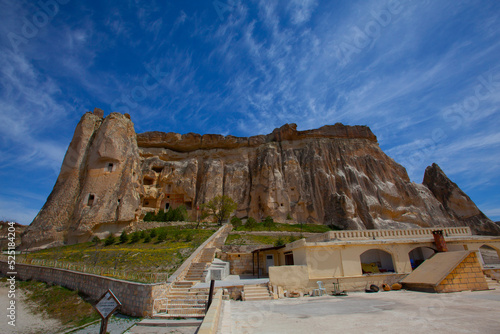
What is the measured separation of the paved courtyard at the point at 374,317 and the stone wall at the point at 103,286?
2.66m

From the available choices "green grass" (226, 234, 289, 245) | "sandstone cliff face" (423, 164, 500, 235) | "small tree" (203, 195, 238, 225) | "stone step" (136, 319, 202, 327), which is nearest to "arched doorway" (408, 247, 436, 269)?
"green grass" (226, 234, 289, 245)

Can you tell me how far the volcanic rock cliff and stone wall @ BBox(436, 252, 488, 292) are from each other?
25.1 m

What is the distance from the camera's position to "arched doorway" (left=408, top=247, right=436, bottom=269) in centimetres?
1491

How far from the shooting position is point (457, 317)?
6.22m

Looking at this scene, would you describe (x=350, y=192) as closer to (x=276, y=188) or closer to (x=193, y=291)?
Result: (x=276, y=188)

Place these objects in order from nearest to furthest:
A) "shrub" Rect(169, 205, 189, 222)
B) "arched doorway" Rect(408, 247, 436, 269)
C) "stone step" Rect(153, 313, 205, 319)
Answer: "stone step" Rect(153, 313, 205, 319), "arched doorway" Rect(408, 247, 436, 269), "shrub" Rect(169, 205, 189, 222)

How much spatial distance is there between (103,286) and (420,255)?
1725 centimetres

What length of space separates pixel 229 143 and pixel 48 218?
29674 millimetres

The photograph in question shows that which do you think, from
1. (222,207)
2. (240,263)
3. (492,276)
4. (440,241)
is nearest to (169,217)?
(222,207)

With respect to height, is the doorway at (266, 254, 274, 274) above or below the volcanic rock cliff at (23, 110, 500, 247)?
below

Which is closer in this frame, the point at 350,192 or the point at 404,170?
Result: the point at 350,192

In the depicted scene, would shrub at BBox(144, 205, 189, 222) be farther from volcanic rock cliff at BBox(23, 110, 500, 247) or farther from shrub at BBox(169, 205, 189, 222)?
volcanic rock cliff at BBox(23, 110, 500, 247)

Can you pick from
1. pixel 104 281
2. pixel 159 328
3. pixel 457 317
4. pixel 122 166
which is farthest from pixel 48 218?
pixel 457 317

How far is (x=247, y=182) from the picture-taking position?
45.4 metres
